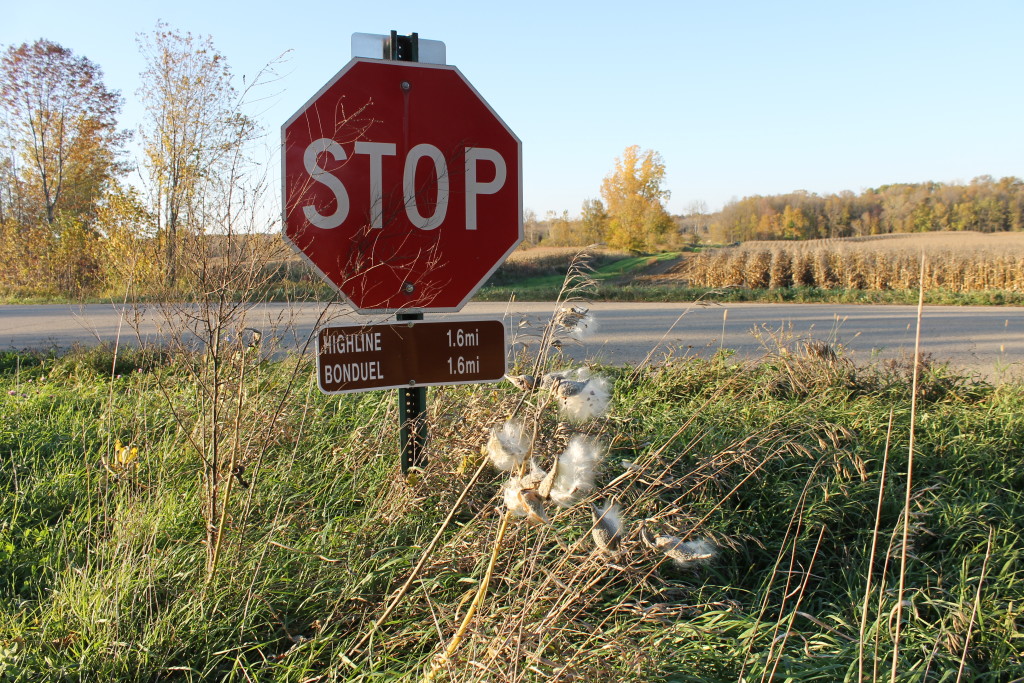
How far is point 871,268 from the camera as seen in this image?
20406 millimetres

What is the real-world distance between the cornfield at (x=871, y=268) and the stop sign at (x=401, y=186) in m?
17.6

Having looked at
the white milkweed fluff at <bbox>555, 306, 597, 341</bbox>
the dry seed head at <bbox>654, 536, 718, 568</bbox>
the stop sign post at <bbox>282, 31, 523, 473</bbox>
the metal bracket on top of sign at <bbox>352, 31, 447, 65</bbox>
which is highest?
the metal bracket on top of sign at <bbox>352, 31, 447, 65</bbox>

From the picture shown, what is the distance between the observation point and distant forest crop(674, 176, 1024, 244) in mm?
25875

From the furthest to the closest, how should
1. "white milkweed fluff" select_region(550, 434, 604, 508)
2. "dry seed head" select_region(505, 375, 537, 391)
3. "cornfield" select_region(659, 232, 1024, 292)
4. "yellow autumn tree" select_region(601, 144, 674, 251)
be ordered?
"yellow autumn tree" select_region(601, 144, 674, 251) → "cornfield" select_region(659, 232, 1024, 292) → "dry seed head" select_region(505, 375, 537, 391) → "white milkweed fluff" select_region(550, 434, 604, 508)

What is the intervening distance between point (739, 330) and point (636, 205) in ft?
110

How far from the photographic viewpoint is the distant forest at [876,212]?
25.9 m

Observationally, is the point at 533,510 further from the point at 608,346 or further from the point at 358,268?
the point at 608,346

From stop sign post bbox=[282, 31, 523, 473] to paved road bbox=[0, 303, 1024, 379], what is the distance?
2.96 meters

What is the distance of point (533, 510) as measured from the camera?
4.05 feet

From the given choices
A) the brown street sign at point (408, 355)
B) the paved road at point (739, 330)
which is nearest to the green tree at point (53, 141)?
the paved road at point (739, 330)

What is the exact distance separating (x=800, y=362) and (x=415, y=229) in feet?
9.20

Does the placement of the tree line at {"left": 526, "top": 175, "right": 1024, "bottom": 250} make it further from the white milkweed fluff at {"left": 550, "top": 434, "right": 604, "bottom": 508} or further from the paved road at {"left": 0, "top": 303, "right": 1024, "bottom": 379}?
the white milkweed fluff at {"left": 550, "top": 434, "right": 604, "bottom": 508}

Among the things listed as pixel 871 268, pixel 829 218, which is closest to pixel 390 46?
pixel 871 268

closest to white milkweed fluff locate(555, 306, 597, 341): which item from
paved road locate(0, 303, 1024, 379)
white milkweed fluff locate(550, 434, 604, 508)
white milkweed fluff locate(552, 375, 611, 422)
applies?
white milkweed fluff locate(552, 375, 611, 422)
